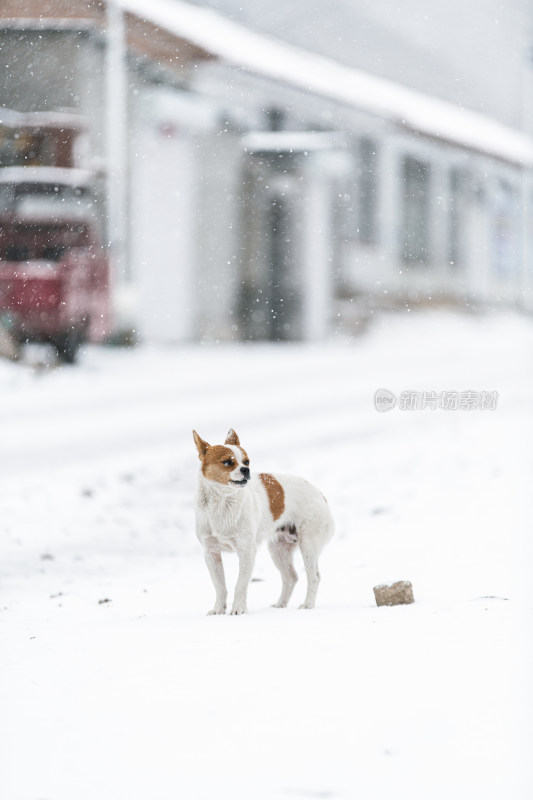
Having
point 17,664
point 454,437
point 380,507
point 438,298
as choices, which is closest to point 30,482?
point 380,507

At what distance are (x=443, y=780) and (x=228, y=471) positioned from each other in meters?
1.32

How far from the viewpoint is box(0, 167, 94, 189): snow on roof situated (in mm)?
15156

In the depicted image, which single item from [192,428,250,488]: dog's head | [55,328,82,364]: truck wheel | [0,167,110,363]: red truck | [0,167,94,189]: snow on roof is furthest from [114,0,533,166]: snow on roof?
[192,428,250,488]: dog's head

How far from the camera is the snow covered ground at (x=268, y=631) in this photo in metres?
2.56

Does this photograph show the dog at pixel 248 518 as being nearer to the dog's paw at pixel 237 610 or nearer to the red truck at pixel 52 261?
the dog's paw at pixel 237 610

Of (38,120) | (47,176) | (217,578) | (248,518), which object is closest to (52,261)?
(47,176)

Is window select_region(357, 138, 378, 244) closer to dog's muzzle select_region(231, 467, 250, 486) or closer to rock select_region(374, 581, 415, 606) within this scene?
rock select_region(374, 581, 415, 606)

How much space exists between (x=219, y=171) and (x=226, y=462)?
16.8 m

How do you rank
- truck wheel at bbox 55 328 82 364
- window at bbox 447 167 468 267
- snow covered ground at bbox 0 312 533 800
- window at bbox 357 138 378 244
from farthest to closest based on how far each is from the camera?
window at bbox 447 167 468 267
window at bbox 357 138 378 244
truck wheel at bbox 55 328 82 364
snow covered ground at bbox 0 312 533 800

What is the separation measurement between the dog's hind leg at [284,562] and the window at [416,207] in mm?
20660

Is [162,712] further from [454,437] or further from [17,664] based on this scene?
[454,437]

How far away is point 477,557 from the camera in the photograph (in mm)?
4758

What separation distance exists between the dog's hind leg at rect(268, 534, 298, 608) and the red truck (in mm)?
10473

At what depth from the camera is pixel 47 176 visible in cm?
1542
